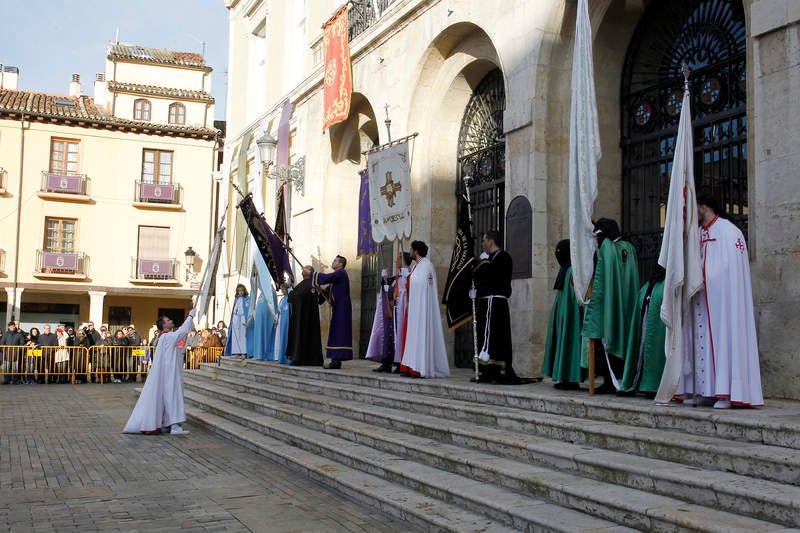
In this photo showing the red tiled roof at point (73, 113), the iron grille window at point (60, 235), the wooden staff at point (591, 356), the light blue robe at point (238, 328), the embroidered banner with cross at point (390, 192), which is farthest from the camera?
the iron grille window at point (60, 235)

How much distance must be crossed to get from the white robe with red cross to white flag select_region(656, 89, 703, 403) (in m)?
0.09

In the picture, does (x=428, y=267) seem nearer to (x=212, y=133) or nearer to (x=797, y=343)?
(x=797, y=343)

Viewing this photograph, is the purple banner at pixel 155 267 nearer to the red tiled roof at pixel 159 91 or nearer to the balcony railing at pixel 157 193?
the balcony railing at pixel 157 193

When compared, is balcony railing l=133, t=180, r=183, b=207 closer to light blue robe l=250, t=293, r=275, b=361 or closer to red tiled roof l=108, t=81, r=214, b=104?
red tiled roof l=108, t=81, r=214, b=104

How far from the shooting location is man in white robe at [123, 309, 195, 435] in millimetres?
10000

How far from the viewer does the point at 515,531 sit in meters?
4.74

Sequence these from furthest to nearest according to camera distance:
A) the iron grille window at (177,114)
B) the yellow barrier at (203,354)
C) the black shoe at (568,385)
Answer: the iron grille window at (177,114) < the yellow barrier at (203,354) < the black shoe at (568,385)

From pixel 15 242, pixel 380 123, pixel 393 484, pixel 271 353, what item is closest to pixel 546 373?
pixel 393 484

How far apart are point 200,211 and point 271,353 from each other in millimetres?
19140

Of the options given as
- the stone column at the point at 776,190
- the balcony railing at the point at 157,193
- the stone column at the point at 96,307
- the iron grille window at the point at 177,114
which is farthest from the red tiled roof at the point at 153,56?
the stone column at the point at 776,190

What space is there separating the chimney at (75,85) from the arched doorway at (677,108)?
32.2 meters

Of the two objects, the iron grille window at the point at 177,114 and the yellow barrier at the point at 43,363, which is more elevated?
the iron grille window at the point at 177,114

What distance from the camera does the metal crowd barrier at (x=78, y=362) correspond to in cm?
2030

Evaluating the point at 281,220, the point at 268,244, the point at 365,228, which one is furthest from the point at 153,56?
the point at 365,228
